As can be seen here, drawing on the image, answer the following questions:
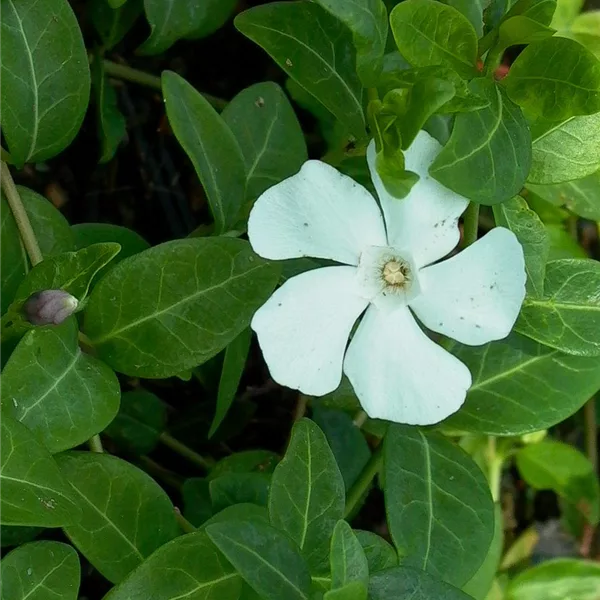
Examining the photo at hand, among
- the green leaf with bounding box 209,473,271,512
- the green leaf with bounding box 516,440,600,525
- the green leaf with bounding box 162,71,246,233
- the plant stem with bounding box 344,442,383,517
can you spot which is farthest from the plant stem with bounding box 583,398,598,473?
the green leaf with bounding box 162,71,246,233

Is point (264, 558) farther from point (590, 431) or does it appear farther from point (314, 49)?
point (590, 431)

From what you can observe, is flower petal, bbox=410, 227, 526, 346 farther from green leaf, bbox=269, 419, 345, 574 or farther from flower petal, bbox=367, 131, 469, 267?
green leaf, bbox=269, 419, 345, 574

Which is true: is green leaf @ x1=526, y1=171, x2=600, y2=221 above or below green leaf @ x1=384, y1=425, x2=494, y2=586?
above

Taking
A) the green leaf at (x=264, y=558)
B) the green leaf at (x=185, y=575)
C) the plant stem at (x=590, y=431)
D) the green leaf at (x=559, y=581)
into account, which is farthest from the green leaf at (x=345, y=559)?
the plant stem at (x=590, y=431)

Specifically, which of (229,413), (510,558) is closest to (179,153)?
(229,413)

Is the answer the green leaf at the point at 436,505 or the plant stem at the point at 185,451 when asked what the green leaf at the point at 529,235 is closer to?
the green leaf at the point at 436,505

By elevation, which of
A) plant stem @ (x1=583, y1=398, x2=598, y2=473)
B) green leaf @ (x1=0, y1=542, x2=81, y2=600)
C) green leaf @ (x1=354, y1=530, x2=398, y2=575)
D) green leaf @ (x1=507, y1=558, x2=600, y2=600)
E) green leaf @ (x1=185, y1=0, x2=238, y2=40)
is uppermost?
green leaf @ (x1=185, y1=0, x2=238, y2=40)

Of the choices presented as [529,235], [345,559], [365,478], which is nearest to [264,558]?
[345,559]
